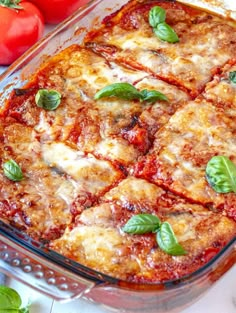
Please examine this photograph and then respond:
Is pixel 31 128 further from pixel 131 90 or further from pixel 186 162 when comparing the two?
pixel 186 162

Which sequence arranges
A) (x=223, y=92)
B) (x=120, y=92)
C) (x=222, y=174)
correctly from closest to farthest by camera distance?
(x=222, y=174)
(x=120, y=92)
(x=223, y=92)

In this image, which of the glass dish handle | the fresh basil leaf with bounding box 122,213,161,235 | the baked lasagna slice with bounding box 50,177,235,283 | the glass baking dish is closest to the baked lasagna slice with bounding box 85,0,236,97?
the baked lasagna slice with bounding box 50,177,235,283

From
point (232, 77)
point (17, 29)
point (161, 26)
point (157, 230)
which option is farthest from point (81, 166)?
point (17, 29)

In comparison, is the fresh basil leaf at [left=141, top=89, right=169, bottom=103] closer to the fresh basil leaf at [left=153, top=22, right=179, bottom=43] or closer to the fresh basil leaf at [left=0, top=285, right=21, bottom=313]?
the fresh basil leaf at [left=153, top=22, right=179, bottom=43]

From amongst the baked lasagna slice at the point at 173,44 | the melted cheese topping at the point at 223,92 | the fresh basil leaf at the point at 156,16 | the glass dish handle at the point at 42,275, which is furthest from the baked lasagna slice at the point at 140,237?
the fresh basil leaf at the point at 156,16

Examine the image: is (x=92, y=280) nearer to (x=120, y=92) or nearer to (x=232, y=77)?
(x=120, y=92)

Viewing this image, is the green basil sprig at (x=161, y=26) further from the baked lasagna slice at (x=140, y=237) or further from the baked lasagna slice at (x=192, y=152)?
the baked lasagna slice at (x=140, y=237)
